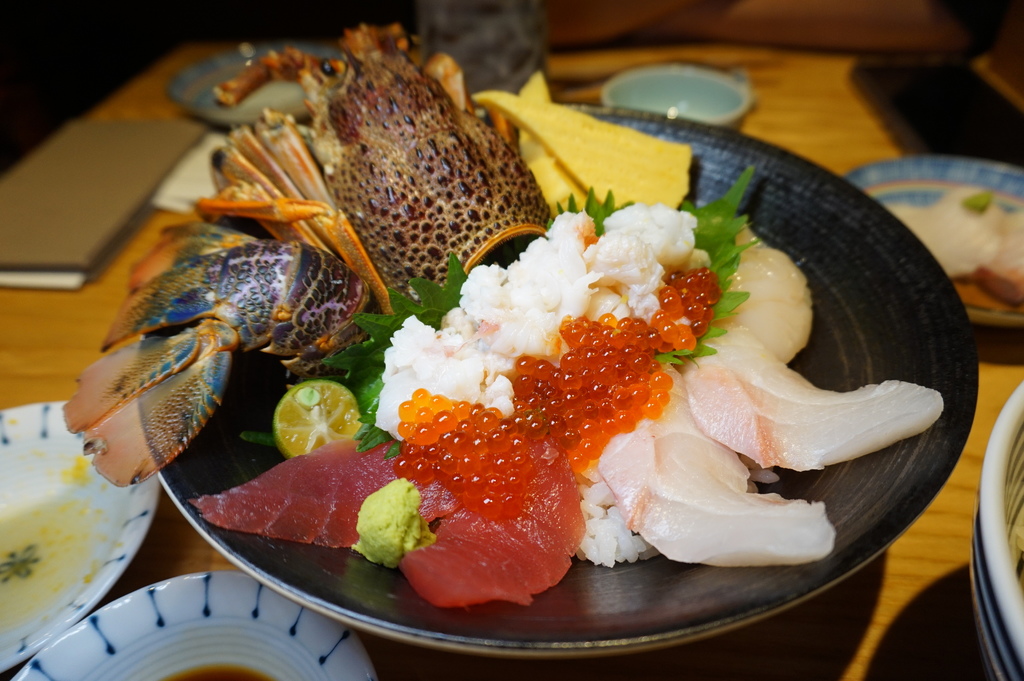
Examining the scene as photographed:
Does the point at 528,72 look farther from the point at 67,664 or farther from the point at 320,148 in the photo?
the point at 67,664

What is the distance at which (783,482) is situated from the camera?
45.6 inches

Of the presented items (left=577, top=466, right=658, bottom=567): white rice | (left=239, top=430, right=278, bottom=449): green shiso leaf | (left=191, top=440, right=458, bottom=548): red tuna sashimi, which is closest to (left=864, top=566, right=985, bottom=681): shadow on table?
(left=577, top=466, right=658, bottom=567): white rice

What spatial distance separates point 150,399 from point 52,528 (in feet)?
1.28

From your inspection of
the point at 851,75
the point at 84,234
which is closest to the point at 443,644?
the point at 84,234

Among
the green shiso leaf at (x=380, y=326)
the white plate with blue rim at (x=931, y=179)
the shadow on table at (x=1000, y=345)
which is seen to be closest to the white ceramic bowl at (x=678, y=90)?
the white plate with blue rim at (x=931, y=179)

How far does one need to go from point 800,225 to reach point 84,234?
2185 mm

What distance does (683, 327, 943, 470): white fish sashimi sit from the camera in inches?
40.9

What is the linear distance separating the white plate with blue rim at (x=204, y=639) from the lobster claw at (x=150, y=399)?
214mm

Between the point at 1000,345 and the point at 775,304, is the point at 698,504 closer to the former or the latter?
the point at 775,304

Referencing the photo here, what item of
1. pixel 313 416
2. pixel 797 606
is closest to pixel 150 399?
pixel 313 416

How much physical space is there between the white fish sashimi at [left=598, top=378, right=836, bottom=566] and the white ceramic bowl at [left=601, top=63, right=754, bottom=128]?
1878 millimetres

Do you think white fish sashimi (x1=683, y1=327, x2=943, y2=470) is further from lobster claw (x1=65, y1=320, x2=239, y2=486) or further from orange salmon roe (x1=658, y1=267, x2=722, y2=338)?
lobster claw (x1=65, y1=320, x2=239, y2=486)

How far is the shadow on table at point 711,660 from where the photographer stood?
1.04m

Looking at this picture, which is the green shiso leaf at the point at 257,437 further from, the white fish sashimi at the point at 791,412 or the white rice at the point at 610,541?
the white fish sashimi at the point at 791,412
